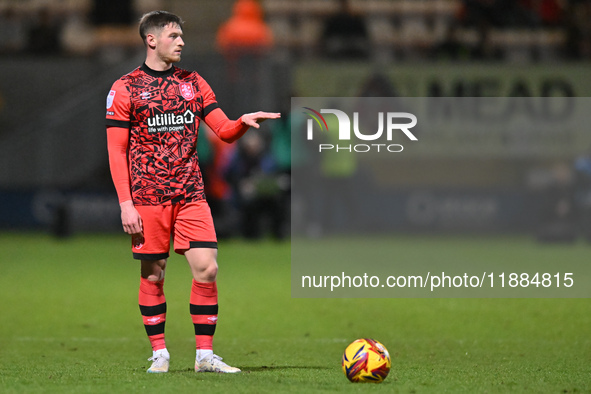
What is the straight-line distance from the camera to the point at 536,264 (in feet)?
46.3

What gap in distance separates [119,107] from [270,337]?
9.67ft

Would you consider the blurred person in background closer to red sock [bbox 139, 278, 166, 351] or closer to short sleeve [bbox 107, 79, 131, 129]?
short sleeve [bbox 107, 79, 131, 129]

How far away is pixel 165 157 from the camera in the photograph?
629 cm

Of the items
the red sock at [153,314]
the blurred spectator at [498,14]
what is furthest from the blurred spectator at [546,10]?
the red sock at [153,314]

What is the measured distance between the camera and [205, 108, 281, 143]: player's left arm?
623 cm

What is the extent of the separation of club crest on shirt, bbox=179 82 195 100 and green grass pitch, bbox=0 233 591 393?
1.68 meters

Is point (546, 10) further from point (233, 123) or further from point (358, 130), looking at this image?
point (233, 123)

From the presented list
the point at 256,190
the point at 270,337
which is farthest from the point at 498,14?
the point at 270,337

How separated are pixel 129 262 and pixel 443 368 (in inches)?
318

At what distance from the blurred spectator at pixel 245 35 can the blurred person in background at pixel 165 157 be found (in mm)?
13139

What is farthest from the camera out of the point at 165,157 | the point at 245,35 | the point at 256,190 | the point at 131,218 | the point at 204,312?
the point at 245,35

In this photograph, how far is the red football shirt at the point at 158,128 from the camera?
20.5 feet

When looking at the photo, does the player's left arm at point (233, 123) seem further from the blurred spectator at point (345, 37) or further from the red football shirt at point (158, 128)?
the blurred spectator at point (345, 37)

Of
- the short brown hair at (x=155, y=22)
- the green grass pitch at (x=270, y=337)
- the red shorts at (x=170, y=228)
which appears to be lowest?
the green grass pitch at (x=270, y=337)
